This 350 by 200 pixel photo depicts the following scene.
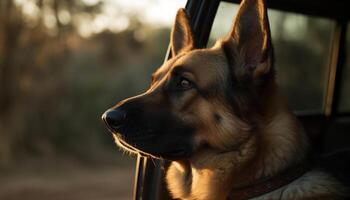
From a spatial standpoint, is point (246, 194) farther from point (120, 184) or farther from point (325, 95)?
point (120, 184)

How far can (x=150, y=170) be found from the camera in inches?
113

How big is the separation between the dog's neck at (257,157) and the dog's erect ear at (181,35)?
0.60 meters

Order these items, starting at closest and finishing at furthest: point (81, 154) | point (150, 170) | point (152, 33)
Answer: point (150, 170), point (81, 154), point (152, 33)

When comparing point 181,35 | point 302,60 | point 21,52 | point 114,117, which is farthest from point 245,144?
point 21,52

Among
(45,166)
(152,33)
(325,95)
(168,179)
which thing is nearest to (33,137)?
(45,166)

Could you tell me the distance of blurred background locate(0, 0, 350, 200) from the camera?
8727mm

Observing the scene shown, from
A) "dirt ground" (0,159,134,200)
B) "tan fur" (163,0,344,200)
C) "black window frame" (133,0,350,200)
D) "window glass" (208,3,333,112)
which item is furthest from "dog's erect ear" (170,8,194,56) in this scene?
"dirt ground" (0,159,134,200)

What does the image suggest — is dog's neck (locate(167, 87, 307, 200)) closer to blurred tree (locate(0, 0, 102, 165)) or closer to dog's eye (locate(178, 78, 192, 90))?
dog's eye (locate(178, 78, 192, 90))

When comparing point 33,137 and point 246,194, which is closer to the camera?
point 246,194

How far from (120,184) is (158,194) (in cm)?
648

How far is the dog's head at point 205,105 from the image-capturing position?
265 cm

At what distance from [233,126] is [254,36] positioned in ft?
1.49

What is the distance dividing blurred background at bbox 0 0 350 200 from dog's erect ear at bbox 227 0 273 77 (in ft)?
15.2

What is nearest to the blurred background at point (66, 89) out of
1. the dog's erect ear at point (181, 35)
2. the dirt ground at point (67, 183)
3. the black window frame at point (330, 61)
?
the dirt ground at point (67, 183)
